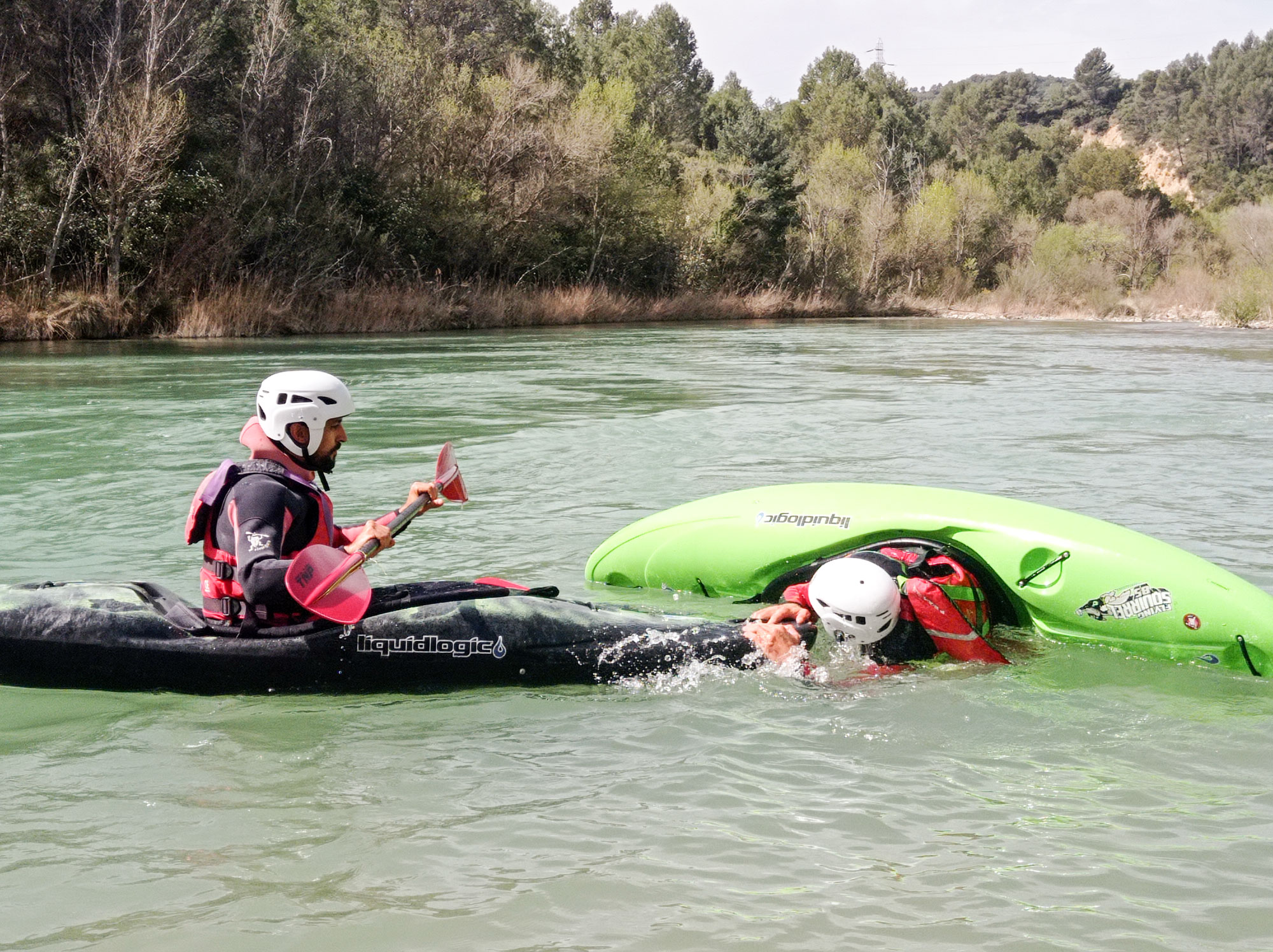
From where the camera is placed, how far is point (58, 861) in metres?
3.10

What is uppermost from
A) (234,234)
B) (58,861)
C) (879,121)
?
(879,121)

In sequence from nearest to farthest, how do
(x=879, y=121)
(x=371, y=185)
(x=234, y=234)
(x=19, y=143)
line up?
(x=19, y=143) < (x=234, y=234) < (x=371, y=185) < (x=879, y=121)

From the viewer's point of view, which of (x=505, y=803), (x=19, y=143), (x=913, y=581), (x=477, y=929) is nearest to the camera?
(x=477, y=929)

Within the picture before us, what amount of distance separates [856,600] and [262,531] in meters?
1.97

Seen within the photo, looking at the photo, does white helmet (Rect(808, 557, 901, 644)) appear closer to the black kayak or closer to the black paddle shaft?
the black kayak

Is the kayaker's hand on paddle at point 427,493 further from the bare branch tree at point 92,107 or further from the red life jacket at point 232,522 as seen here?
the bare branch tree at point 92,107

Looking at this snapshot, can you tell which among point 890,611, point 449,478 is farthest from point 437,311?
point 890,611

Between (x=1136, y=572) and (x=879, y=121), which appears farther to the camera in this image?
(x=879, y=121)

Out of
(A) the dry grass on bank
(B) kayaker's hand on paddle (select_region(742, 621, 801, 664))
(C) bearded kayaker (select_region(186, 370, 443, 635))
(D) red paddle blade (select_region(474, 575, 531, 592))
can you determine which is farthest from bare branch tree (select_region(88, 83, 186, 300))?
(B) kayaker's hand on paddle (select_region(742, 621, 801, 664))

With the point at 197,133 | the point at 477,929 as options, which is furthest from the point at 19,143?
the point at 477,929

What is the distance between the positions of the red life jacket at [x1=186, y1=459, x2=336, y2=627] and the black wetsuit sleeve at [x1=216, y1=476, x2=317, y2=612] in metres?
0.03

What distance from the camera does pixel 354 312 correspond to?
27.4 m

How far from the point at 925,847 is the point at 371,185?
29400mm

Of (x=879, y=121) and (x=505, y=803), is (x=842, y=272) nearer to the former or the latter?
(x=879, y=121)
